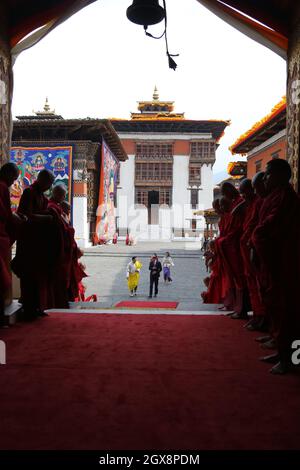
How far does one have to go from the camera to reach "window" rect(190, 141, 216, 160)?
3825 centimetres

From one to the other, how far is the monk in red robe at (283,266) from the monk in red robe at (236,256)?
1490 mm

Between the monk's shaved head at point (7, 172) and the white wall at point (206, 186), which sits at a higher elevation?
the white wall at point (206, 186)

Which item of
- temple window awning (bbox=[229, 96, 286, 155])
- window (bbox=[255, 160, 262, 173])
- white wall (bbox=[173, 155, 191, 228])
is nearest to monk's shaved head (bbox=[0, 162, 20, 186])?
temple window awning (bbox=[229, 96, 286, 155])

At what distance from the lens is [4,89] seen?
13.1ft

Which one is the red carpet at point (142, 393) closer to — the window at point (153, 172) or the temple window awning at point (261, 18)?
the temple window awning at point (261, 18)

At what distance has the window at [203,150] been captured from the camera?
3825cm

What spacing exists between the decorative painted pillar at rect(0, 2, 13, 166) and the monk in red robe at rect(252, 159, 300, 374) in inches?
110

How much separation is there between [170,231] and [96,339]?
34227mm

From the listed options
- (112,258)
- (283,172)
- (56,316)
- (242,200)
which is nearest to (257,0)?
(242,200)

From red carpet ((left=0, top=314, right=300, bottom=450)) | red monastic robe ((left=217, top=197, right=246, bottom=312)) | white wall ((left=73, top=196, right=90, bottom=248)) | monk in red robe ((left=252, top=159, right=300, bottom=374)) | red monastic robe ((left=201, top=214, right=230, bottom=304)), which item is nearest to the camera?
red carpet ((left=0, top=314, right=300, bottom=450))

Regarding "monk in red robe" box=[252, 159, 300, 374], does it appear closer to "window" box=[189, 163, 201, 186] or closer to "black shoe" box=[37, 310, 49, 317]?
"black shoe" box=[37, 310, 49, 317]

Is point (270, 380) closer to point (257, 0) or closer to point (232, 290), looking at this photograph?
point (232, 290)

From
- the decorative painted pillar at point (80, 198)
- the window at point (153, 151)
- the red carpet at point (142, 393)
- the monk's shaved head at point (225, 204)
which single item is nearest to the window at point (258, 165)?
the decorative painted pillar at point (80, 198)

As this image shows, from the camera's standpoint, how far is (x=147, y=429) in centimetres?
175
